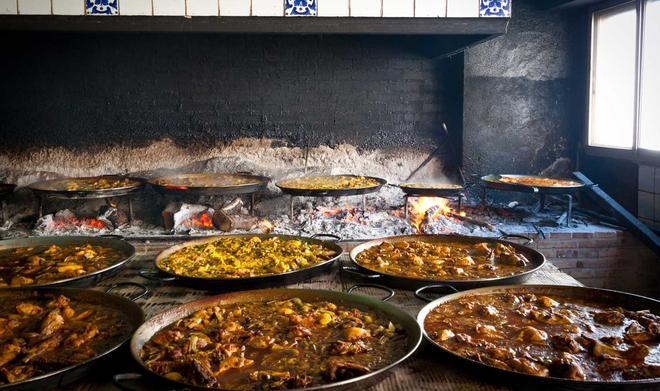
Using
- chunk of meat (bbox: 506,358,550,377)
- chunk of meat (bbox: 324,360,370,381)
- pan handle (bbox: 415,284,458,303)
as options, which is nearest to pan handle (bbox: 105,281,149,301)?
chunk of meat (bbox: 324,360,370,381)

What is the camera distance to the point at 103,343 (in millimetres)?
2199

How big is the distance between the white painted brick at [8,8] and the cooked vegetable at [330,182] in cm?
321

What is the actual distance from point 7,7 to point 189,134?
2455 mm

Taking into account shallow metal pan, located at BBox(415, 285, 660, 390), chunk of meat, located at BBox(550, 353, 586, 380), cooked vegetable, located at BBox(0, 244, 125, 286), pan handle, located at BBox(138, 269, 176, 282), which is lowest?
chunk of meat, located at BBox(550, 353, 586, 380)

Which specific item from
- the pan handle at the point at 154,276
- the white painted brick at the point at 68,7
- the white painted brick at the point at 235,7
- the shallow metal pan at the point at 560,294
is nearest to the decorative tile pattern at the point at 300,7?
the white painted brick at the point at 235,7

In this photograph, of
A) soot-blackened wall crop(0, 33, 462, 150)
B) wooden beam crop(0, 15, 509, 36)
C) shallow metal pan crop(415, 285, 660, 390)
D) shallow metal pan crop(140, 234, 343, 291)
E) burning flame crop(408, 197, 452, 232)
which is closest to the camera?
shallow metal pan crop(415, 285, 660, 390)

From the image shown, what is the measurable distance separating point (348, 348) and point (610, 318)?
1.26 metres

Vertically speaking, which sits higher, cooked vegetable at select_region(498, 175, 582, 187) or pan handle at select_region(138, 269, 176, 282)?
cooked vegetable at select_region(498, 175, 582, 187)

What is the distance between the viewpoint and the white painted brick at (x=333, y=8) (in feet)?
17.0

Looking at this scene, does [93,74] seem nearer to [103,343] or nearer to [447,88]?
[447,88]

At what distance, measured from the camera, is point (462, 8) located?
519 centimetres

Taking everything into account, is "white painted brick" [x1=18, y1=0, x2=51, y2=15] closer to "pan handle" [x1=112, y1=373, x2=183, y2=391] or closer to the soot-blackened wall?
the soot-blackened wall

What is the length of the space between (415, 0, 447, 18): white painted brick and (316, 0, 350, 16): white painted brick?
70 cm

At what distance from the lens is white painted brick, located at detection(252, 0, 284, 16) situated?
17.0ft
